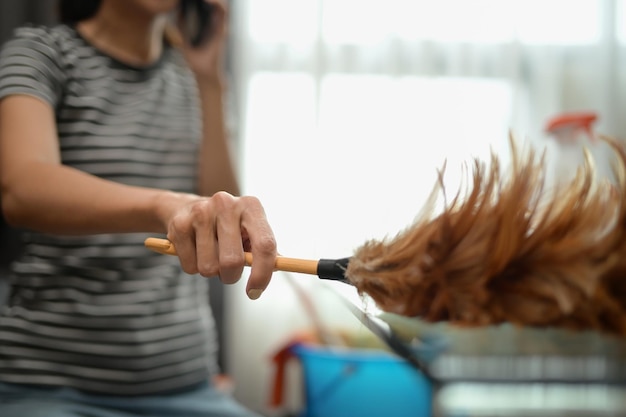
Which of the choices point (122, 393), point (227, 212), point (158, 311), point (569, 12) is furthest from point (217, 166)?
point (569, 12)

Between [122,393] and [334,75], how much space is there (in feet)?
4.47

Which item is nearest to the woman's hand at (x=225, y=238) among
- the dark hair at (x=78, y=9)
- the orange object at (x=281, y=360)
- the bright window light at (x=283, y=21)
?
the dark hair at (x=78, y=9)

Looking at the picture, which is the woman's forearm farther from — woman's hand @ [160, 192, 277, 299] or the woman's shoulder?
woman's hand @ [160, 192, 277, 299]

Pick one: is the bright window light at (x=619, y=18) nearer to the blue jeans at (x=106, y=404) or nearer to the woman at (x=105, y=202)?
the woman at (x=105, y=202)

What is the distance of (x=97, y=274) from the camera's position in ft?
3.13

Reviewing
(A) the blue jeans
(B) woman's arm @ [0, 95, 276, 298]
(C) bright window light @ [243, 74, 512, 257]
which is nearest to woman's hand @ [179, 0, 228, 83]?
(B) woman's arm @ [0, 95, 276, 298]

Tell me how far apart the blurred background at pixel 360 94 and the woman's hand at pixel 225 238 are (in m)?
1.31

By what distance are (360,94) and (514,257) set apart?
1508 millimetres

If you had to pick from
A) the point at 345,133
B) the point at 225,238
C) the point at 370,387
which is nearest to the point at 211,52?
the point at 225,238

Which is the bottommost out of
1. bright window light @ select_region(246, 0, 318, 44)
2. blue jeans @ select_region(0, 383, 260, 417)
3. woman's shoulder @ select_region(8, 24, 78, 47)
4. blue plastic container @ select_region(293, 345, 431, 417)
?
blue plastic container @ select_region(293, 345, 431, 417)

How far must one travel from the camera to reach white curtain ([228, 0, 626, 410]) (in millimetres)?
2008

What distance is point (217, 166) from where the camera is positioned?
1126 millimetres

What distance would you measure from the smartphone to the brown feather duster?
685 mm

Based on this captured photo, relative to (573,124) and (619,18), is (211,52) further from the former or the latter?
(619,18)
